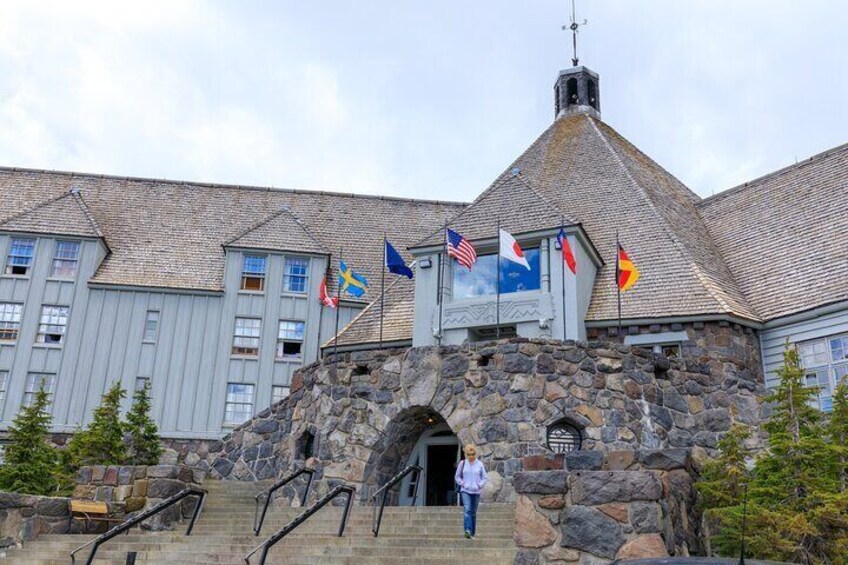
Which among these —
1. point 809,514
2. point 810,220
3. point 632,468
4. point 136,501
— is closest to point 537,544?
point 632,468

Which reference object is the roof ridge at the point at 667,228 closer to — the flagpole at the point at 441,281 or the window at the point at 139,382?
the flagpole at the point at 441,281

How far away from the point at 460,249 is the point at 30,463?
10447 mm

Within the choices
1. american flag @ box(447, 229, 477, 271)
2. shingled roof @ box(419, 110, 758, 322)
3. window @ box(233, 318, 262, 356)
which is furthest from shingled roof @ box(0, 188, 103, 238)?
american flag @ box(447, 229, 477, 271)

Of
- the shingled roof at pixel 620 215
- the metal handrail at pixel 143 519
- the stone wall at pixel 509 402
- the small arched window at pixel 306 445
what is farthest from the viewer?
the shingled roof at pixel 620 215

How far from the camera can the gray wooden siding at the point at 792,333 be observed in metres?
17.9

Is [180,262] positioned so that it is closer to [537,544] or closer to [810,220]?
[810,220]

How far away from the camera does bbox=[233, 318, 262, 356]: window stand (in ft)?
83.5

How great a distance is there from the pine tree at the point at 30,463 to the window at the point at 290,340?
7864 millimetres

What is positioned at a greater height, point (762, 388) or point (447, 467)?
point (762, 388)

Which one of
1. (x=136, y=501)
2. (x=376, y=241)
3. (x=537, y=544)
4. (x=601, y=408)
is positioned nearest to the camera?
(x=537, y=544)

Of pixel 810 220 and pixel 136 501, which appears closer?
pixel 136 501

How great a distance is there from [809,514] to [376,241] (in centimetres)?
2073

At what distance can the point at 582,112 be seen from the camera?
100ft

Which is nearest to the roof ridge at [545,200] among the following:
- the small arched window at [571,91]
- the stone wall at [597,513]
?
the small arched window at [571,91]
